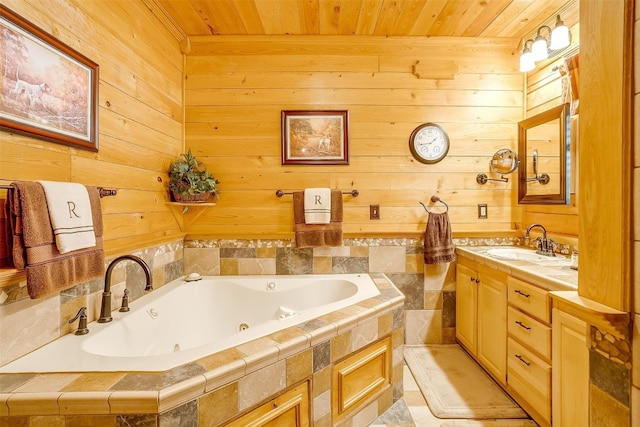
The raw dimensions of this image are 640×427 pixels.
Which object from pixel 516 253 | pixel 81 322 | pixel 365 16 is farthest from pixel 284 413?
pixel 365 16

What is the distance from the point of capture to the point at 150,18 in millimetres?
2064

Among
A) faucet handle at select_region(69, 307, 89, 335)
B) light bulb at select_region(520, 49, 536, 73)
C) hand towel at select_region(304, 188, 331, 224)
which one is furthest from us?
hand towel at select_region(304, 188, 331, 224)

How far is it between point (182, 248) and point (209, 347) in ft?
4.95

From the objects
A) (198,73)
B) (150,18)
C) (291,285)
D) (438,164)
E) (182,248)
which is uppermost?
(150,18)

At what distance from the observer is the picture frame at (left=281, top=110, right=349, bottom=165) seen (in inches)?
98.8

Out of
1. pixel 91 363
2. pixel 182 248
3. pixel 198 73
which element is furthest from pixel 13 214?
pixel 198 73

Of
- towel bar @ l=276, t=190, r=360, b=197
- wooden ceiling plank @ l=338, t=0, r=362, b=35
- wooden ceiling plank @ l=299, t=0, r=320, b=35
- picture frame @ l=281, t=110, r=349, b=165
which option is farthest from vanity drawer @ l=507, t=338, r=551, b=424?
wooden ceiling plank @ l=299, t=0, r=320, b=35

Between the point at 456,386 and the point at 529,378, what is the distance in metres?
0.46

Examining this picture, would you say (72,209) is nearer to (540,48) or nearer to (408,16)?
(408,16)

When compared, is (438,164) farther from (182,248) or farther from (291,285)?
(182,248)

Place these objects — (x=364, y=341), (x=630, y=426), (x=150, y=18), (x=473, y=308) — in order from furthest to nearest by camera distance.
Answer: (x=473, y=308), (x=150, y=18), (x=364, y=341), (x=630, y=426)

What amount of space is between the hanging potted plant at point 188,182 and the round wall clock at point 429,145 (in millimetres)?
1674

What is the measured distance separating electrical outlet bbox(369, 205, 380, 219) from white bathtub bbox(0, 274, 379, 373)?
19.8 inches

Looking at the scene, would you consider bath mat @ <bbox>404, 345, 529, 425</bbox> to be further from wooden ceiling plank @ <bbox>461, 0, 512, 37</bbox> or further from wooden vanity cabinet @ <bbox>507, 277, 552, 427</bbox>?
wooden ceiling plank @ <bbox>461, 0, 512, 37</bbox>
